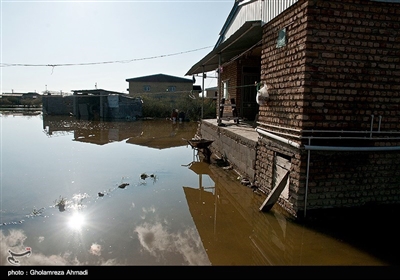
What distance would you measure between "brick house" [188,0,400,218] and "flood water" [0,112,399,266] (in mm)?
624

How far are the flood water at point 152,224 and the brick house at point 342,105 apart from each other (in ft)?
2.05

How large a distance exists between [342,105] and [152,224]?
359 cm

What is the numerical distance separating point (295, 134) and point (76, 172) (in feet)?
19.0

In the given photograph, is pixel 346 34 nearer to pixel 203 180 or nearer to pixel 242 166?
pixel 242 166

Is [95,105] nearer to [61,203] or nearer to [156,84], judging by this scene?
[156,84]

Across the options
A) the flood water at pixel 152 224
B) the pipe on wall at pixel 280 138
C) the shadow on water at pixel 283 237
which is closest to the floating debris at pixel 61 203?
the flood water at pixel 152 224

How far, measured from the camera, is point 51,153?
988 cm

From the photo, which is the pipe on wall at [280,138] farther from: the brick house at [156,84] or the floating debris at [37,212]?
the brick house at [156,84]

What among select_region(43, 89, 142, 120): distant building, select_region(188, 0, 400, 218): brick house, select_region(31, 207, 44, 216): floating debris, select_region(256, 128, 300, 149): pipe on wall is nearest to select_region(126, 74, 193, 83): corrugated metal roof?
select_region(43, 89, 142, 120): distant building

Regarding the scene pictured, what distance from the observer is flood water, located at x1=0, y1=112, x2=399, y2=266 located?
3.44m

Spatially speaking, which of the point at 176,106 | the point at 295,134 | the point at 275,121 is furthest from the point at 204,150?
the point at 176,106

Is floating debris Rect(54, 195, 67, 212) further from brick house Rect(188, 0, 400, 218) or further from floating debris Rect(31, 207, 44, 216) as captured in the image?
brick house Rect(188, 0, 400, 218)

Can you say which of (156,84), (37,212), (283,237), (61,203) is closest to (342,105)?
(283,237)

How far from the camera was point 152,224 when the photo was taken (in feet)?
14.3
